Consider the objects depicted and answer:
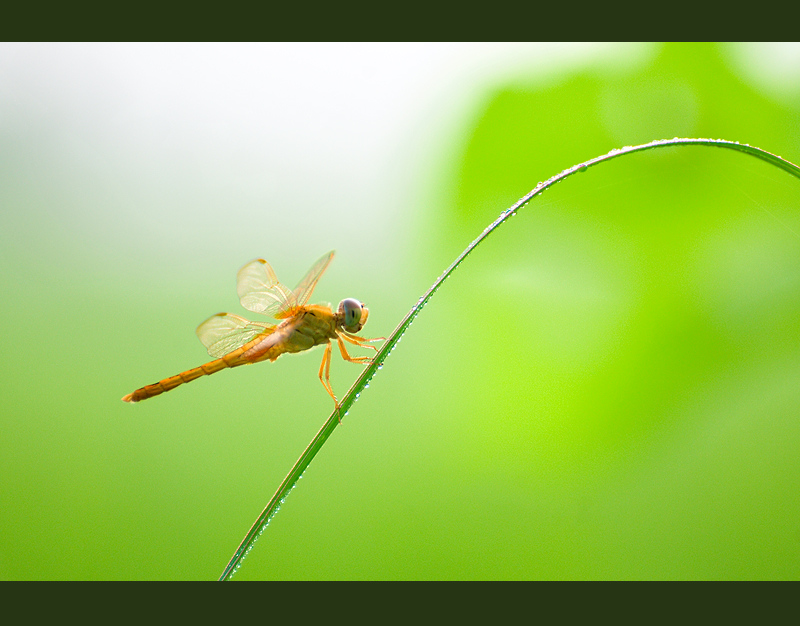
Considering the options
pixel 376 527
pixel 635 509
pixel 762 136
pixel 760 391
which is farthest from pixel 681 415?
pixel 376 527

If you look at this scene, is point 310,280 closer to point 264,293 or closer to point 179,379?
point 264,293


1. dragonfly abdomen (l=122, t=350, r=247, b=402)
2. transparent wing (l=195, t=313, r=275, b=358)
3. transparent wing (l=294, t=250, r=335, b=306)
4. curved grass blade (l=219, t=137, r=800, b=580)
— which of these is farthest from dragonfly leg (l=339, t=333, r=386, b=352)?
curved grass blade (l=219, t=137, r=800, b=580)

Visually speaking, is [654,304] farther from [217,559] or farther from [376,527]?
[217,559]

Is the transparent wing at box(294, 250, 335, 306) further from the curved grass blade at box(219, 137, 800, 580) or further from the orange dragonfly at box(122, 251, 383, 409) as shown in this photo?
the curved grass blade at box(219, 137, 800, 580)

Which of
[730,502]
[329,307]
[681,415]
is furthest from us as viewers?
[681,415]

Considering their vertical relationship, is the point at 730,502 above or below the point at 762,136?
below

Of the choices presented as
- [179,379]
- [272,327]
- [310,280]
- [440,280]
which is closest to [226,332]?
[272,327]
